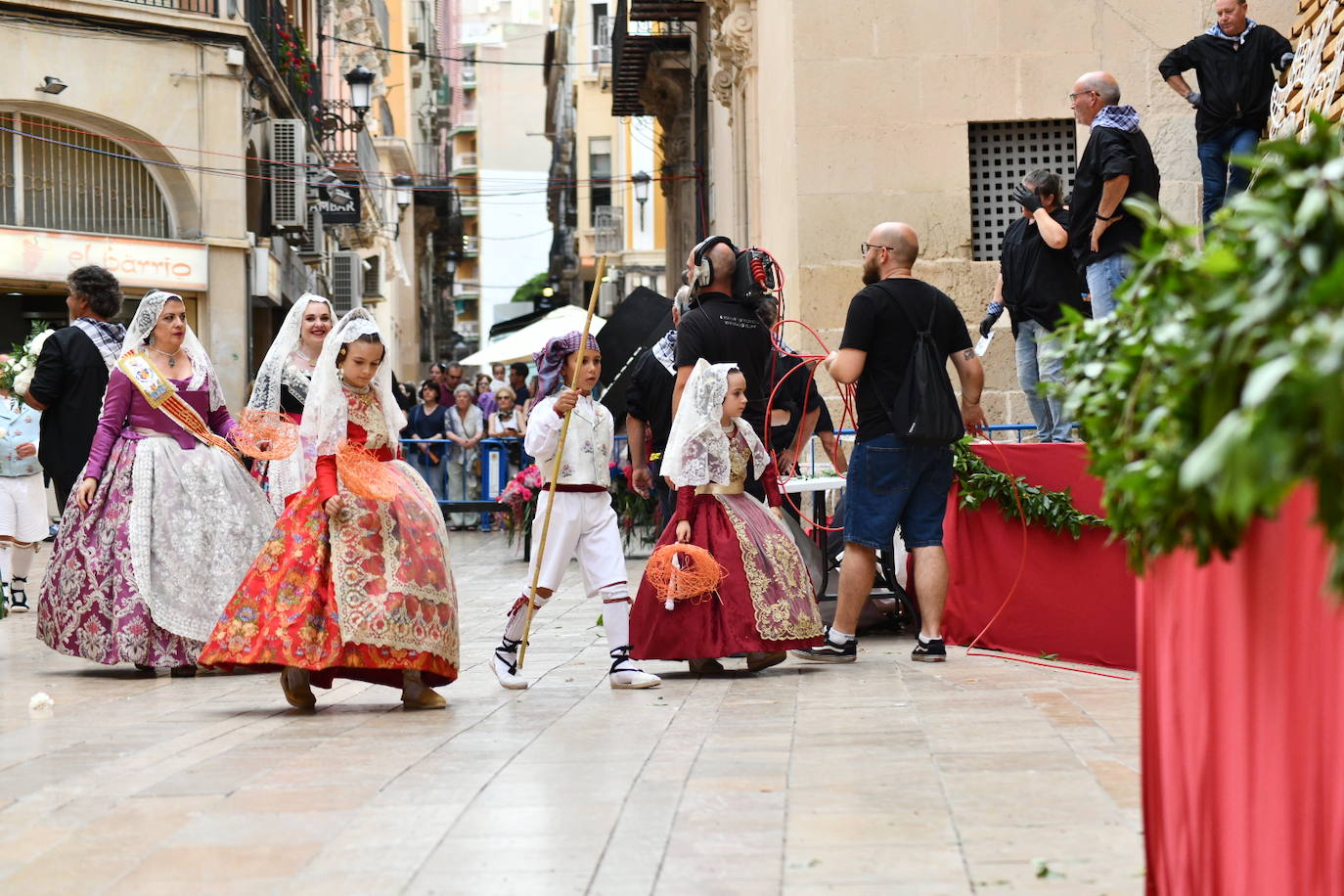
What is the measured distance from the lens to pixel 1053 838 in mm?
4176

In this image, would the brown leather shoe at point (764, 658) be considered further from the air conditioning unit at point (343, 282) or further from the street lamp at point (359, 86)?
the air conditioning unit at point (343, 282)

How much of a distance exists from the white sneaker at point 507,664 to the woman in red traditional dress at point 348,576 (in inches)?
19.4

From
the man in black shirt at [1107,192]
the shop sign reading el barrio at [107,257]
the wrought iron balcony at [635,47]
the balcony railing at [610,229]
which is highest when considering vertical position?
the wrought iron balcony at [635,47]

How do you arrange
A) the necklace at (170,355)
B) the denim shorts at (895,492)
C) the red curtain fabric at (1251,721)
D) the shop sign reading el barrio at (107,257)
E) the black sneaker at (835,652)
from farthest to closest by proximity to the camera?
the shop sign reading el barrio at (107,257)
the necklace at (170,355)
the black sneaker at (835,652)
the denim shorts at (895,492)
the red curtain fabric at (1251,721)

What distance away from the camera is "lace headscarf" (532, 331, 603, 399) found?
26.7 ft

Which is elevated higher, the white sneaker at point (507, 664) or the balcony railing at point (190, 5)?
the balcony railing at point (190, 5)

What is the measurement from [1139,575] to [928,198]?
10260mm

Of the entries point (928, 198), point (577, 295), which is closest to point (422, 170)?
point (577, 295)

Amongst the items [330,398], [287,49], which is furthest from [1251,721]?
[287,49]

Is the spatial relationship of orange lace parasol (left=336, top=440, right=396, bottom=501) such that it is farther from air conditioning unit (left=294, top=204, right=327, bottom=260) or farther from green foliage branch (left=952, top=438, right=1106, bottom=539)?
air conditioning unit (left=294, top=204, right=327, bottom=260)

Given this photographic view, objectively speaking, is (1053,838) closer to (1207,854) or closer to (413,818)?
(1207,854)

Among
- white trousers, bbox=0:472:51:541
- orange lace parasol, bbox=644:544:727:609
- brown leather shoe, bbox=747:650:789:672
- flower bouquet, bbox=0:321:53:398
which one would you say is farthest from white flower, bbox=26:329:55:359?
brown leather shoe, bbox=747:650:789:672

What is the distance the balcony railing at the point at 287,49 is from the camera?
26.8m

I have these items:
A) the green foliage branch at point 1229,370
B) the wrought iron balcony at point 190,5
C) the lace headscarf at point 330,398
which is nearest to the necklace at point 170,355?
the lace headscarf at point 330,398
